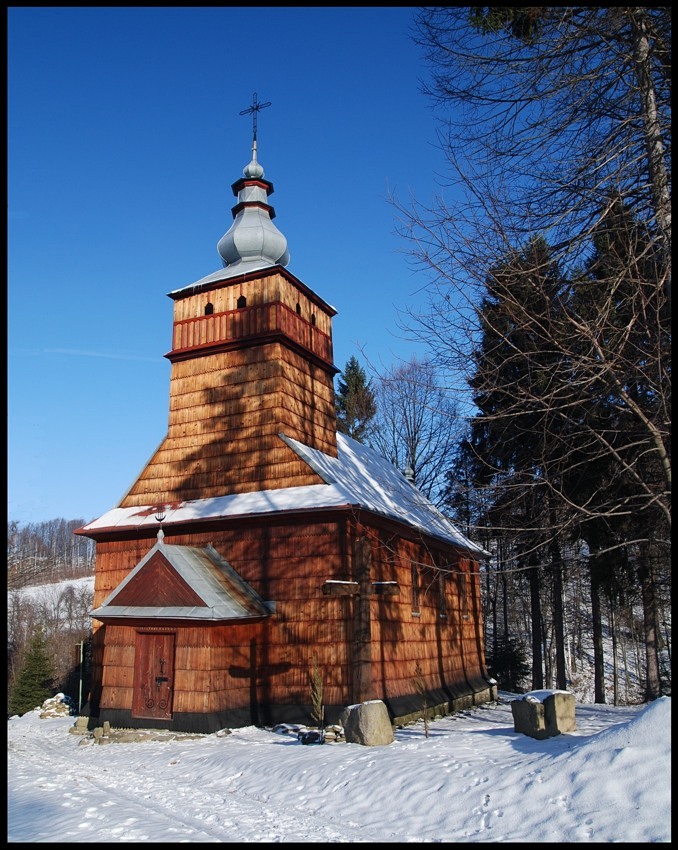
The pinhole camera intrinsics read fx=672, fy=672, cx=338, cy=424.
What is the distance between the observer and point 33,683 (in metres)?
26.7

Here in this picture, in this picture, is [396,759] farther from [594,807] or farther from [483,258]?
[483,258]

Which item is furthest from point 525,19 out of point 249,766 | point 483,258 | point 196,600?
point 196,600

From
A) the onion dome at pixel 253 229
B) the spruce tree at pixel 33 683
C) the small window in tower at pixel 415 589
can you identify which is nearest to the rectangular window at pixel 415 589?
the small window in tower at pixel 415 589

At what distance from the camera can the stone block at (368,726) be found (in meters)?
11.4

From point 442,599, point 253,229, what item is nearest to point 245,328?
point 253,229

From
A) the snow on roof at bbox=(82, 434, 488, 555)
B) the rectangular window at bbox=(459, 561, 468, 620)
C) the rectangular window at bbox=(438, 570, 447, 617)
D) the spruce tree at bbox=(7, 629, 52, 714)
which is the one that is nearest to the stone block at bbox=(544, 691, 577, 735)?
the snow on roof at bbox=(82, 434, 488, 555)

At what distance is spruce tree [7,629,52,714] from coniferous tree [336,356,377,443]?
1860 centimetres

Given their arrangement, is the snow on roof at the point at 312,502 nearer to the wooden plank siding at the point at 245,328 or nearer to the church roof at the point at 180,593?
the church roof at the point at 180,593

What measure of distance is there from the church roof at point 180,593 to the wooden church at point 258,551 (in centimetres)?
4

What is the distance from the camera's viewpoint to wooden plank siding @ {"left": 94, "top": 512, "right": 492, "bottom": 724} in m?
14.4

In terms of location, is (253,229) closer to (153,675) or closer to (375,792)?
(153,675)

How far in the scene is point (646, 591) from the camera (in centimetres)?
2009

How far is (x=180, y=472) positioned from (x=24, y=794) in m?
10.2

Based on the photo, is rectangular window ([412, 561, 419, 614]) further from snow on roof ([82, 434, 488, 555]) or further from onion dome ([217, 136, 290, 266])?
onion dome ([217, 136, 290, 266])
